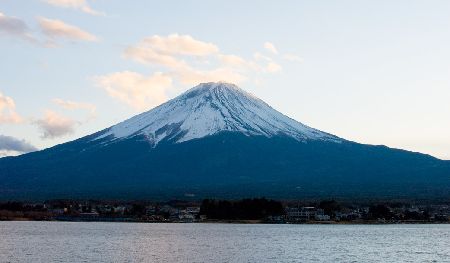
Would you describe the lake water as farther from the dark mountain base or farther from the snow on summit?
the snow on summit

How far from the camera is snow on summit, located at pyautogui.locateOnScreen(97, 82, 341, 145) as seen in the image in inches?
6358

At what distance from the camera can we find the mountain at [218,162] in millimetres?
119375

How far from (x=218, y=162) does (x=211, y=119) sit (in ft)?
73.9

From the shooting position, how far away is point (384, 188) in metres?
120

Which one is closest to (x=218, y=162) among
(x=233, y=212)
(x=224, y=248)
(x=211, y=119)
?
(x=211, y=119)

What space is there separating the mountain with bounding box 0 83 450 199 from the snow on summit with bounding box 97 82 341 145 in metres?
0.21

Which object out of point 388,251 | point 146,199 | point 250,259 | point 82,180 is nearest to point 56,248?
point 250,259

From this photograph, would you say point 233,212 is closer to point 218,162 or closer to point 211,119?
point 218,162

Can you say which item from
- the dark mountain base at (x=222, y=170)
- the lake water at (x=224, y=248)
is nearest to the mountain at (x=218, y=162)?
the dark mountain base at (x=222, y=170)

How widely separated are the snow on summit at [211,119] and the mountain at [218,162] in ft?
0.70

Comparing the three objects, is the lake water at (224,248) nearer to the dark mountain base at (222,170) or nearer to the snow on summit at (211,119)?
the dark mountain base at (222,170)

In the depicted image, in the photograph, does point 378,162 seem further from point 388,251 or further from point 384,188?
point 388,251

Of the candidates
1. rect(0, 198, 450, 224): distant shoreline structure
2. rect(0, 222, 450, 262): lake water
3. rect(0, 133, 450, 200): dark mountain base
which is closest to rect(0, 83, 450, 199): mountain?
rect(0, 133, 450, 200): dark mountain base

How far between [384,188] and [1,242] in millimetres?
76249
